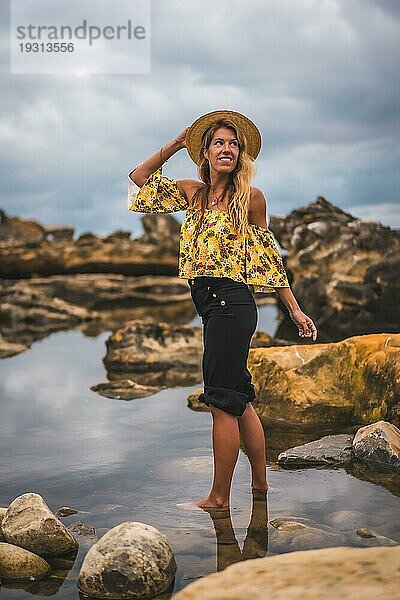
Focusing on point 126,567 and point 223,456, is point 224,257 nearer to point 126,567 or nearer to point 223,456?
point 223,456

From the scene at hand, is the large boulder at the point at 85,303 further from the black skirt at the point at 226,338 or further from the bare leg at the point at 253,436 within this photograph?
the black skirt at the point at 226,338

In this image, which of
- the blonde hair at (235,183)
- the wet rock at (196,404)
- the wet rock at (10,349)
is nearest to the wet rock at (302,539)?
the blonde hair at (235,183)

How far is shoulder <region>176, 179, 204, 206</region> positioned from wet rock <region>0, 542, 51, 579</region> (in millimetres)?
1873

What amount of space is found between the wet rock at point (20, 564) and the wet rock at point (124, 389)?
391cm

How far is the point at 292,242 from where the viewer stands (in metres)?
14.0

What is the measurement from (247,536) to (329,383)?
2.59 metres

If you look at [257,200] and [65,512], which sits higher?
[257,200]

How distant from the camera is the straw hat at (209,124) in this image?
158 inches

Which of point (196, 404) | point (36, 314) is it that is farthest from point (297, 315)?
point (36, 314)

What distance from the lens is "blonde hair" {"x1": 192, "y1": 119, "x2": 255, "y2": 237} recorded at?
3.94 meters

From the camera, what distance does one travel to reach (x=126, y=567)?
2.98m

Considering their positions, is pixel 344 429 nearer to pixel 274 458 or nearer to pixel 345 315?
pixel 274 458

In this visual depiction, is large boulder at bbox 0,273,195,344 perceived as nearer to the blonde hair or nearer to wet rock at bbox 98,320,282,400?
wet rock at bbox 98,320,282,400

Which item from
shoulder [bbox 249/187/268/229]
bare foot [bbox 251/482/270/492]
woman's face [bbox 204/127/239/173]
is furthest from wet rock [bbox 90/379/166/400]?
woman's face [bbox 204/127/239/173]
